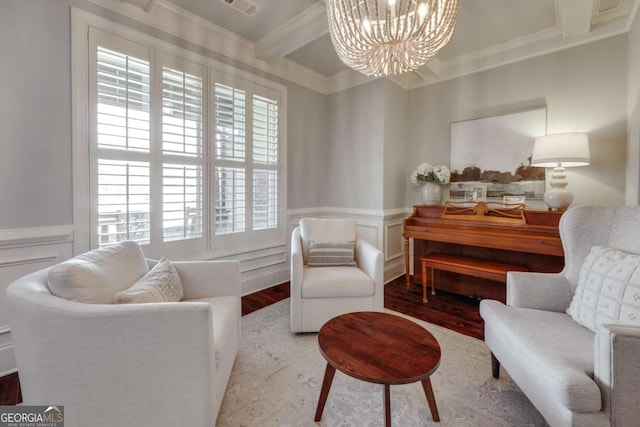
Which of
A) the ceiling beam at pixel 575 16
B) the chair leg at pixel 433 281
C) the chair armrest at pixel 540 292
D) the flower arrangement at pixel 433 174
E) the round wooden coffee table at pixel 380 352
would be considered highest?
the ceiling beam at pixel 575 16

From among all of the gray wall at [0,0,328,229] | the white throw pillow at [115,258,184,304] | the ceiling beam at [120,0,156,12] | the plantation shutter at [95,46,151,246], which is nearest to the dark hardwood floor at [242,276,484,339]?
the white throw pillow at [115,258,184,304]

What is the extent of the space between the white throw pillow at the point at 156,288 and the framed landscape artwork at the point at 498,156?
10.2 feet

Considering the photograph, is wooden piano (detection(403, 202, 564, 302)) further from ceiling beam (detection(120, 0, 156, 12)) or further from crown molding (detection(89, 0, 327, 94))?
ceiling beam (detection(120, 0, 156, 12))

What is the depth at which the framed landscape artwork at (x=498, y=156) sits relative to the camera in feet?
9.27

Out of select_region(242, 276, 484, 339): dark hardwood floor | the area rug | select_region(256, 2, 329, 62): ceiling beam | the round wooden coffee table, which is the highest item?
select_region(256, 2, 329, 62): ceiling beam

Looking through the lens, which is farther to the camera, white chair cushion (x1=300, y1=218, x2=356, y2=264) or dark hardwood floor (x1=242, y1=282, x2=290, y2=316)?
dark hardwood floor (x1=242, y1=282, x2=290, y2=316)

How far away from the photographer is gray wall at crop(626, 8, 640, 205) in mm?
2086

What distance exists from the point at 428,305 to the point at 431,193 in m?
1.29

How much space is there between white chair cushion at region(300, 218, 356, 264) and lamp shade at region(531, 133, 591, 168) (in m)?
1.79

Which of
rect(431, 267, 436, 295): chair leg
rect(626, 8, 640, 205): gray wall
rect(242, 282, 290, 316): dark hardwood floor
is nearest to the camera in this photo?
rect(626, 8, 640, 205): gray wall

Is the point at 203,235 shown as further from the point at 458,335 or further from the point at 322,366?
the point at 458,335

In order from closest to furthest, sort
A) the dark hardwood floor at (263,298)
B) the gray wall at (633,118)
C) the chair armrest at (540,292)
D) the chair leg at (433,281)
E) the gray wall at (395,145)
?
1. the chair armrest at (540,292)
2. the gray wall at (633,118)
3. the dark hardwood floor at (263,298)
4. the chair leg at (433,281)
5. the gray wall at (395,145)

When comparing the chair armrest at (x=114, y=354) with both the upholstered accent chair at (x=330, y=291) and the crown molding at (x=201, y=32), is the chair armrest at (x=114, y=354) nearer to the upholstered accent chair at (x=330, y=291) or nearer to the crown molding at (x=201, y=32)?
the upholstered accent chair at (x=330, y=291)

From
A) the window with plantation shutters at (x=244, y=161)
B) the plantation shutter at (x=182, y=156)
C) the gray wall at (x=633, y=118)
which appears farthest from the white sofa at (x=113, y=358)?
the gray wall at (x=633, y=118)
